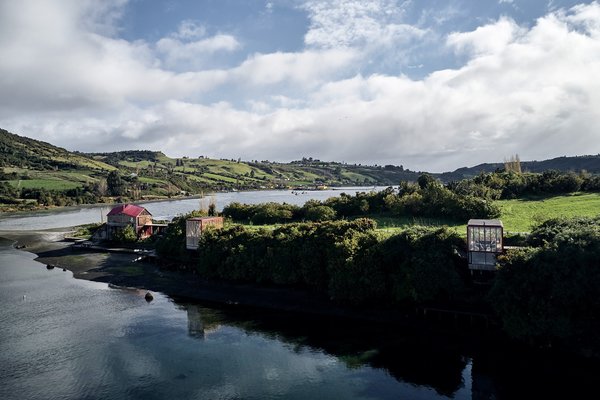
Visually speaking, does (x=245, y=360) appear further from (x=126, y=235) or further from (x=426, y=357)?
(x=126, y=235)

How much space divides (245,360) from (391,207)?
150 ft

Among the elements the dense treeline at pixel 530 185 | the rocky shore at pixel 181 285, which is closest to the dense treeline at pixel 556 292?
the rocky shore at pixel 181 285

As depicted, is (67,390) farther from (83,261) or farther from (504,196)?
(504,196)

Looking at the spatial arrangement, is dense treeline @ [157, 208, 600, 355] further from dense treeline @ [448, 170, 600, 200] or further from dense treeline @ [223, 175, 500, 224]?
dense treeline @ [448, 170, 600, 200]

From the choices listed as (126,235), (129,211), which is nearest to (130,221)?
(129,211)

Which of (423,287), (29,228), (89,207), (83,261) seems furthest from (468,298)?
(89,207)

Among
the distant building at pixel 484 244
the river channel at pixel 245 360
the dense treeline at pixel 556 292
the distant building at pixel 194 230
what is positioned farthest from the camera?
the distant building at pixel 194 230

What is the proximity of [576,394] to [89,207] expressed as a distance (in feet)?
659

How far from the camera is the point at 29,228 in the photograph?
396 feet

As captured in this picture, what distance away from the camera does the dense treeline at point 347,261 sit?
4172 cm

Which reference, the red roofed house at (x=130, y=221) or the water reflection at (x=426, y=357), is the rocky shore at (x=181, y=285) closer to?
the water reflection at (x=426, y=357)

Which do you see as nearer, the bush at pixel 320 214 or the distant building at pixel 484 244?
the distant building at pixel 484 244

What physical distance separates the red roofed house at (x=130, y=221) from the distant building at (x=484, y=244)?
212 feet

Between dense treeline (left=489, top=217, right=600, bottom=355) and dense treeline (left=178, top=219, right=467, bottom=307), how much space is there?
20.1ft
